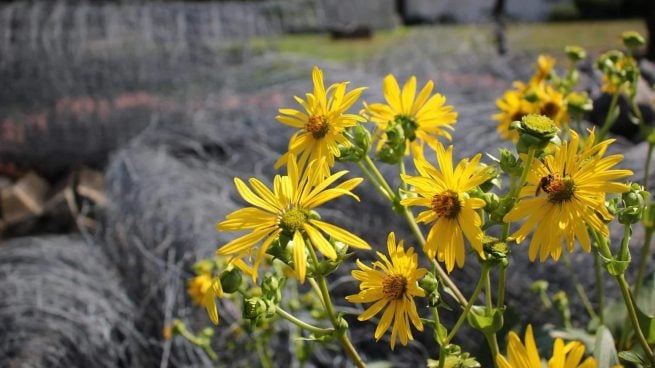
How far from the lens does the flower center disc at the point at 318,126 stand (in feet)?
2.51

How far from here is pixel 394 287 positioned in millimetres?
714

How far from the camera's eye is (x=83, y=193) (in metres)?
3.02

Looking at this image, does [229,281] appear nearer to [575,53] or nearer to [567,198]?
[567,198]

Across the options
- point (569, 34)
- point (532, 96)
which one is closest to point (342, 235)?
point (532, 96)

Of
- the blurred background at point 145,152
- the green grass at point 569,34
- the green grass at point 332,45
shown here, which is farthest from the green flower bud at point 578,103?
the green grass at point 569,34

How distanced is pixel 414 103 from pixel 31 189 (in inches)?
115

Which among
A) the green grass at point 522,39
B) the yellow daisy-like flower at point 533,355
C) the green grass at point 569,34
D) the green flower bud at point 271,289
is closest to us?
the yellow daisy-like flower at point 533,355

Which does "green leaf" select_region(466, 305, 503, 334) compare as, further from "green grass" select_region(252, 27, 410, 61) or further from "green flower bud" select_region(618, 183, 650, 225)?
"green grass" select_region(252, 27, 410, 61)

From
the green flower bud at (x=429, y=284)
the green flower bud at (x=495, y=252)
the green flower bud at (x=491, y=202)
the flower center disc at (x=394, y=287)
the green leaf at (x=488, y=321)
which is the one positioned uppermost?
the green flower bud at (x=491, y=202)

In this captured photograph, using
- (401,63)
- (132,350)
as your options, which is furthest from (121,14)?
(132,350)

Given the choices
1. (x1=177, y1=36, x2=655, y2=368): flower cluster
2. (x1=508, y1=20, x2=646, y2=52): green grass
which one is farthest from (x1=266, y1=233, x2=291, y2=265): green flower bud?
(x1=508, y1=20, x2=646, y2=52): green grass

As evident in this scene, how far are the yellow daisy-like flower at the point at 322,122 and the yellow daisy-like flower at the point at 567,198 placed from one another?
0.20 meters

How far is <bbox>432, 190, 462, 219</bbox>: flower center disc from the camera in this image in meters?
0.66

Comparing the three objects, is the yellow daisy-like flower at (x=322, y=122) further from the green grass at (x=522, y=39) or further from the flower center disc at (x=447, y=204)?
the green grass at (x=522, y=39)
